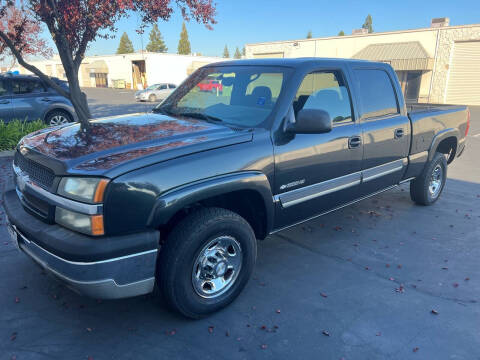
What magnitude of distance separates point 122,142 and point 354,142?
2.25m

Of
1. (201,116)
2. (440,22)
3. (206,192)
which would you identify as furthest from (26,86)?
(440,22)

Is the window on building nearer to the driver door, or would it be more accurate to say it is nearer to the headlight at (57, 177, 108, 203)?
the headlight at (57, 177, 108, 203)

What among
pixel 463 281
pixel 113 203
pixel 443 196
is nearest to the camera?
pixel 113 203

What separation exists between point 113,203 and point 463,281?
10.6ft

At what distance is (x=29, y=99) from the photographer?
1009 cm

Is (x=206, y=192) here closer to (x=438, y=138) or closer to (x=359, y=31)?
(x=438, y=138)

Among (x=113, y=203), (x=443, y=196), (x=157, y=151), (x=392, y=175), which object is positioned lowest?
(x=443, y=196)

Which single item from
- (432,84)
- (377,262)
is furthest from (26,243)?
(432,84)

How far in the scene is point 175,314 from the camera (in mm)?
2936

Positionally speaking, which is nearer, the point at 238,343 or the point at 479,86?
the point at 238,343

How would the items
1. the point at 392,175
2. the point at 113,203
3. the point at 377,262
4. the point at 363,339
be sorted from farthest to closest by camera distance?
the point at 392,175 → the point at 377,262 → the point at 363,339 → the point at 113,203

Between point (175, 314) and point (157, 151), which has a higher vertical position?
point (157, 151)

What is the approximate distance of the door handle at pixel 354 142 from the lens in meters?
3.76

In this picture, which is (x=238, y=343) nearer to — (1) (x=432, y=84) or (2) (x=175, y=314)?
(2) (x=175, y=314)
